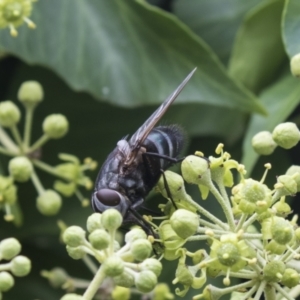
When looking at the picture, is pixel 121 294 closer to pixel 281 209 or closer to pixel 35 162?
pixel 35 162

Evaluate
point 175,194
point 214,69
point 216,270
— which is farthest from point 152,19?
point 216,270

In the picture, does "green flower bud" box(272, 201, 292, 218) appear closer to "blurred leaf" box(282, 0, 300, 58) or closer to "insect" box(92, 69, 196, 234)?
"insect" box(92, 69, 196, 234)

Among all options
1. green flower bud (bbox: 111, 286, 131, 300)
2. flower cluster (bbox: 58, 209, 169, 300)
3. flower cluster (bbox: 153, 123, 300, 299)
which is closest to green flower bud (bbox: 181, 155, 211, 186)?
flower cluster (bbox: 153, 123, 300, 299)

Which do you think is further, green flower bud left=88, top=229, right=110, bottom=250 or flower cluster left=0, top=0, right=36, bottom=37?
flower cluster left=0, top=0, right=36, bottom=37

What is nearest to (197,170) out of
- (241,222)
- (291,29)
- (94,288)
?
(241,222)

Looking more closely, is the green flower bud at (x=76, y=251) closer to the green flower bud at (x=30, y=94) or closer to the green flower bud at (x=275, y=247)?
the green flower bud at (x=275, y=247)
